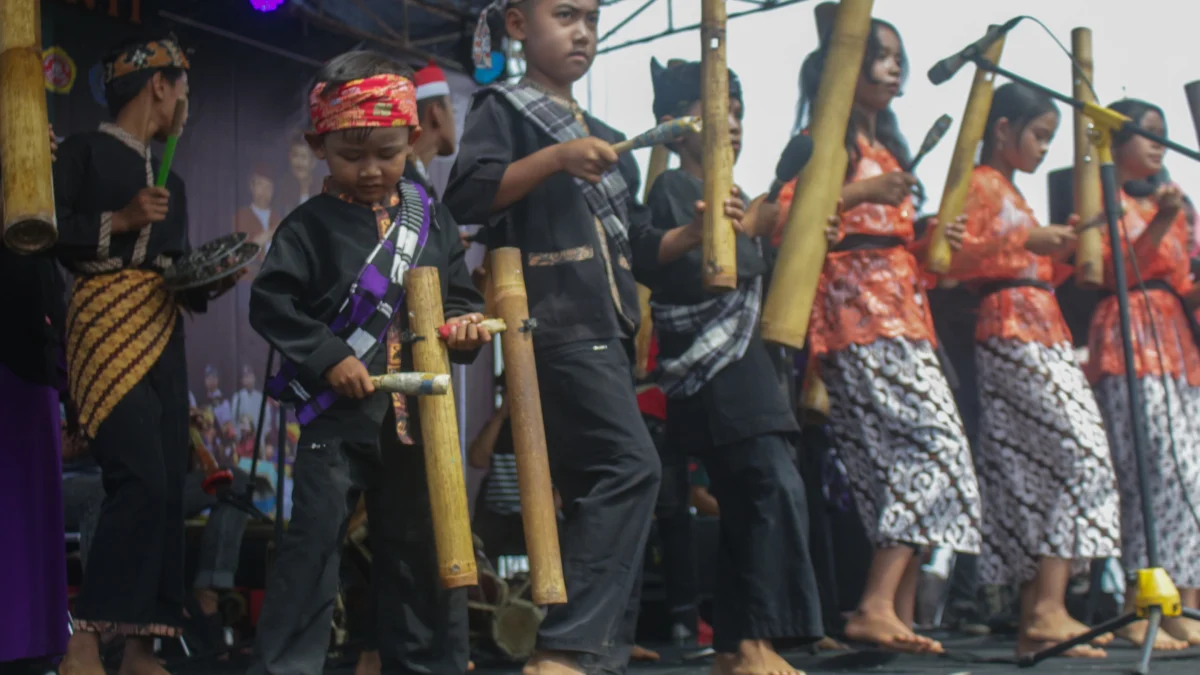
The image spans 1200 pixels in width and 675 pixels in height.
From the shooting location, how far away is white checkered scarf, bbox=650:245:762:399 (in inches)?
149

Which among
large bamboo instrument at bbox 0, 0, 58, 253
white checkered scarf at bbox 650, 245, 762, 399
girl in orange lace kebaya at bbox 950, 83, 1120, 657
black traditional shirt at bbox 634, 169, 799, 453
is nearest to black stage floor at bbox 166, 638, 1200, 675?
girl in orange lace kebaya at bbox 950, 83, 1120, 657

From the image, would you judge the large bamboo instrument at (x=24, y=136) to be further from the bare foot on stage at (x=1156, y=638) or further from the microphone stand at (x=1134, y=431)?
the bare foot on stage at (x=1156, y=638)

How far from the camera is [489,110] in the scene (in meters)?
3.43

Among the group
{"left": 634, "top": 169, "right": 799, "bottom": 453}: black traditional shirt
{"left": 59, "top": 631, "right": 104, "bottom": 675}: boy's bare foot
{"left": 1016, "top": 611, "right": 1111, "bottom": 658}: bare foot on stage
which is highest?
{"left": 634, "top": 169, "right": 799, "bottom": 453}: black traditional shirt

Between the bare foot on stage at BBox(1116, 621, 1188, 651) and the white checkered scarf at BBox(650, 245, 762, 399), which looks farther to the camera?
the bare foot on stage at BBox(1116, 621, 1188, 651)

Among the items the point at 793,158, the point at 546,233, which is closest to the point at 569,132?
the point at 546,233

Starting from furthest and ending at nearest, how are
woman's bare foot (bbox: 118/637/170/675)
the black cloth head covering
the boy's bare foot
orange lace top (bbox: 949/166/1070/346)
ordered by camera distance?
orange lace top (bbox: 949/166/1070/346) → the black cloth head covering → woman's bare foot (bbox: 118/637/170/675) → the boy's bare foot

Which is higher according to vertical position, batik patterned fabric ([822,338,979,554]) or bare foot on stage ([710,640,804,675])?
batik patterned fabric ([822,338,979,554])

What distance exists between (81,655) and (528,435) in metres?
1.27

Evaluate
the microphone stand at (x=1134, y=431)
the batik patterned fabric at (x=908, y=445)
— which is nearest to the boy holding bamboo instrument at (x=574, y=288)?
the batik patterned fabric at (x=908, y=445)

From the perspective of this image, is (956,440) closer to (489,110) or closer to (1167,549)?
(1167,549)

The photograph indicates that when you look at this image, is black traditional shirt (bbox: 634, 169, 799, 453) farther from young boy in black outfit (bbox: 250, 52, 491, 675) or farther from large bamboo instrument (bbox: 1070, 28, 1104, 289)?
large bamboo instrument (bbox: 1070, 28, 1104, 289)

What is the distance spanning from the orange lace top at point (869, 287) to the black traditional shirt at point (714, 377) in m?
0.44

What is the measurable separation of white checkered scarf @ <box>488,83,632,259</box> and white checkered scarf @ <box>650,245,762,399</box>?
425 millimetres
